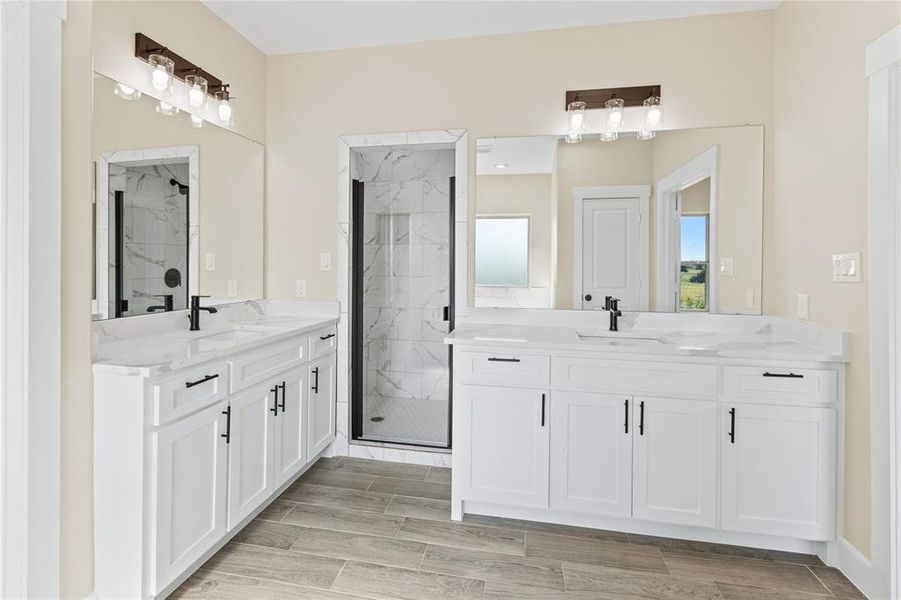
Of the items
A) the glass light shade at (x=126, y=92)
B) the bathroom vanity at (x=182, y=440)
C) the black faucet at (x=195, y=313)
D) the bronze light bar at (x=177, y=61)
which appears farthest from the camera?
the black faucet at (x=195, y=313)

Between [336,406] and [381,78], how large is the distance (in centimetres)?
216

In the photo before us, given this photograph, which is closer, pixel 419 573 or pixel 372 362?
pixel 419 573

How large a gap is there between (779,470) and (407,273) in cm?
288

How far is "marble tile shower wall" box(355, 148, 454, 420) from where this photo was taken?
13.1ft

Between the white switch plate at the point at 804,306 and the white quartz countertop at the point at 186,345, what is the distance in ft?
8.38

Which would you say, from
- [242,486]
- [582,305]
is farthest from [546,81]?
[242,486]

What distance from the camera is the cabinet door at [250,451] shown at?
2.06 metres

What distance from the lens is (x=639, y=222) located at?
2.75 metres

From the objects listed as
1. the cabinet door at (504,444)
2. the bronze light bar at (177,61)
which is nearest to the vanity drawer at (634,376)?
the cabinet door at (504,444)

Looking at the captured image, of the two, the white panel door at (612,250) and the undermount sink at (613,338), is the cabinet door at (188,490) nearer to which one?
the undermount sink at (613,338)

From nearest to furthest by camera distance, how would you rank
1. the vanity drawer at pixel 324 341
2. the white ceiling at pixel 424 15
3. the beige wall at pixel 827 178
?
the beige wall at pixel 827 178, the white ceiling at pixel 424 15, the vanity drawer at pixel 324 341

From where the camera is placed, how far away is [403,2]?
2609 millimetres

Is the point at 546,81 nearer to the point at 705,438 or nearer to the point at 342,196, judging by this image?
the point at 342,196

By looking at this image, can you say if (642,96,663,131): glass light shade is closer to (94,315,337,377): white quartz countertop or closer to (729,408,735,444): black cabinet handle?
(729,408,735,444): black cabinet handle
